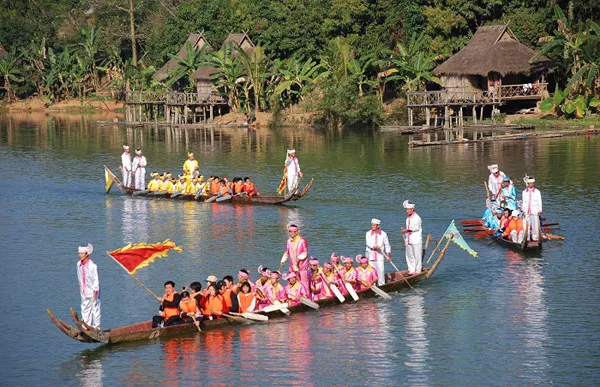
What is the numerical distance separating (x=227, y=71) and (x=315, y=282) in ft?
169

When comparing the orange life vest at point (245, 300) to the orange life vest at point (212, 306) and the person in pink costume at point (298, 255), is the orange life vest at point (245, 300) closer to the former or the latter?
the orange life vest at point (212, 306)

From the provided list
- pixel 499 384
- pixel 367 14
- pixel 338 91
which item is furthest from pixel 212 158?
pixel 499 384

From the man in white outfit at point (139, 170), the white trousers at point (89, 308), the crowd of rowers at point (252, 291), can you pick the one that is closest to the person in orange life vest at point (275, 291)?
the crowd of rowers at point (252, 291)

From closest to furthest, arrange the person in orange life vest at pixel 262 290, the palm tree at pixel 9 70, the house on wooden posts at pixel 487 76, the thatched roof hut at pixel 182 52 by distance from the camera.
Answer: the person in orange life vest at pixel 262 290 < the house on wooden posts at pixel 487 76 < the thatched roof hut at pixel 182 52 < the palm tree at pixel 9 70

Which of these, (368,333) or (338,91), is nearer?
(368,333)

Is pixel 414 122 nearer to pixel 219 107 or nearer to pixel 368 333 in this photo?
pixel 219 107

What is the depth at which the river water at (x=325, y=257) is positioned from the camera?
2056 centimetres

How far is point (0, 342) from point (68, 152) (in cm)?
4012

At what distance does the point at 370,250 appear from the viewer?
24734mm

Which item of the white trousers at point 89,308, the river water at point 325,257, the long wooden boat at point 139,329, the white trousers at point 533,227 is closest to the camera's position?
the river water at point 325,257

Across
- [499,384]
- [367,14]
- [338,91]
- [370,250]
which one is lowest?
[499,384]

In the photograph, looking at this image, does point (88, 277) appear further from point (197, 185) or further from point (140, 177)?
point (140, 177)

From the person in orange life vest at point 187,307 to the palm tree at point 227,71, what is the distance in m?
52.3

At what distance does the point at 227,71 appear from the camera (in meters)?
74.2
